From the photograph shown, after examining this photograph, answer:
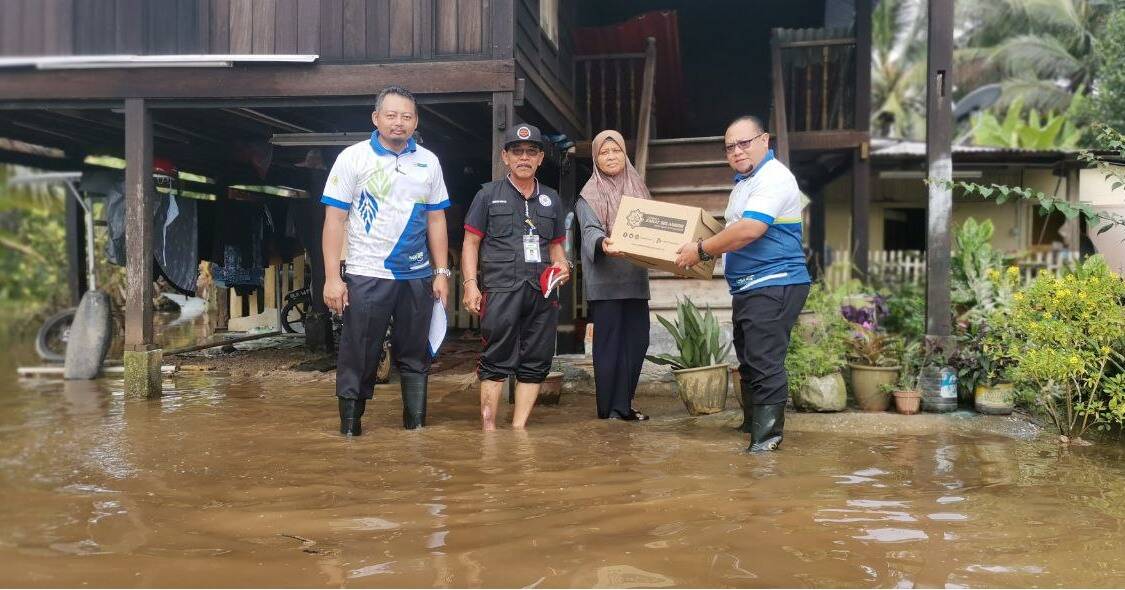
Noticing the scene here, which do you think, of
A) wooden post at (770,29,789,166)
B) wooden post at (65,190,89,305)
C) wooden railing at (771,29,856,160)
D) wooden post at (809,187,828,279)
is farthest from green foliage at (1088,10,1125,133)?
wooden post at (65,190,89,305)

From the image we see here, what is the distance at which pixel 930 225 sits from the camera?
5.51 m

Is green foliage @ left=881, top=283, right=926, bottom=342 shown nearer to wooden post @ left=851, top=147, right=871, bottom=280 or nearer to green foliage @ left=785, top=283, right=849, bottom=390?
wooden post @ left=851, top=147, right=871, bottom=280

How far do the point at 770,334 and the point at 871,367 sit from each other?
133 cm

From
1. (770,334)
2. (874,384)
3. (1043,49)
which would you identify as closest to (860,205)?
(874,384)

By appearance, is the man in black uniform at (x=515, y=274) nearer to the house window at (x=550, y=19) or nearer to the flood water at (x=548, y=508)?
the flood water at (x=548, y=508)

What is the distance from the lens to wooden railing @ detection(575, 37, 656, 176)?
8.76 m

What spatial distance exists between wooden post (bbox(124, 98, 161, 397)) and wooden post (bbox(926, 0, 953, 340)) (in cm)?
551

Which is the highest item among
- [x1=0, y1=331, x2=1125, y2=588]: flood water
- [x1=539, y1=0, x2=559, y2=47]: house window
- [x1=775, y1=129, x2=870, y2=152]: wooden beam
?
[x1=539, y1=0, x2=559, y2=47]: house window

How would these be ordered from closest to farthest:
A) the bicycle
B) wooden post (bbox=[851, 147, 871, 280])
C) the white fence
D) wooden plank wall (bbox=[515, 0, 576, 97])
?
wooden plank wall (bbox=[515, 0, 576, 97]) < wooden post (bbox=[851, 147, 871, 280]) < the bicycle < the white fence

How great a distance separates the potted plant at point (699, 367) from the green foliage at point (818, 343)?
0.42 meters

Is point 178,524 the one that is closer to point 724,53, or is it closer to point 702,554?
point 702,554

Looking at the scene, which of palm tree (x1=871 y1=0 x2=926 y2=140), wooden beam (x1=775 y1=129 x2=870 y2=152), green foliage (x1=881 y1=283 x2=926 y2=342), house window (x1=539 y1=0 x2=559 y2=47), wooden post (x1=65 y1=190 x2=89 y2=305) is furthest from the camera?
palm tree (x1=871 y1=0 x2=926 y2=140)

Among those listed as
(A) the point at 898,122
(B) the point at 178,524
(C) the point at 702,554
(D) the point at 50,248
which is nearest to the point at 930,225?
(C) the point at 702,554

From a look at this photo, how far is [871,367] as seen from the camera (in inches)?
202
